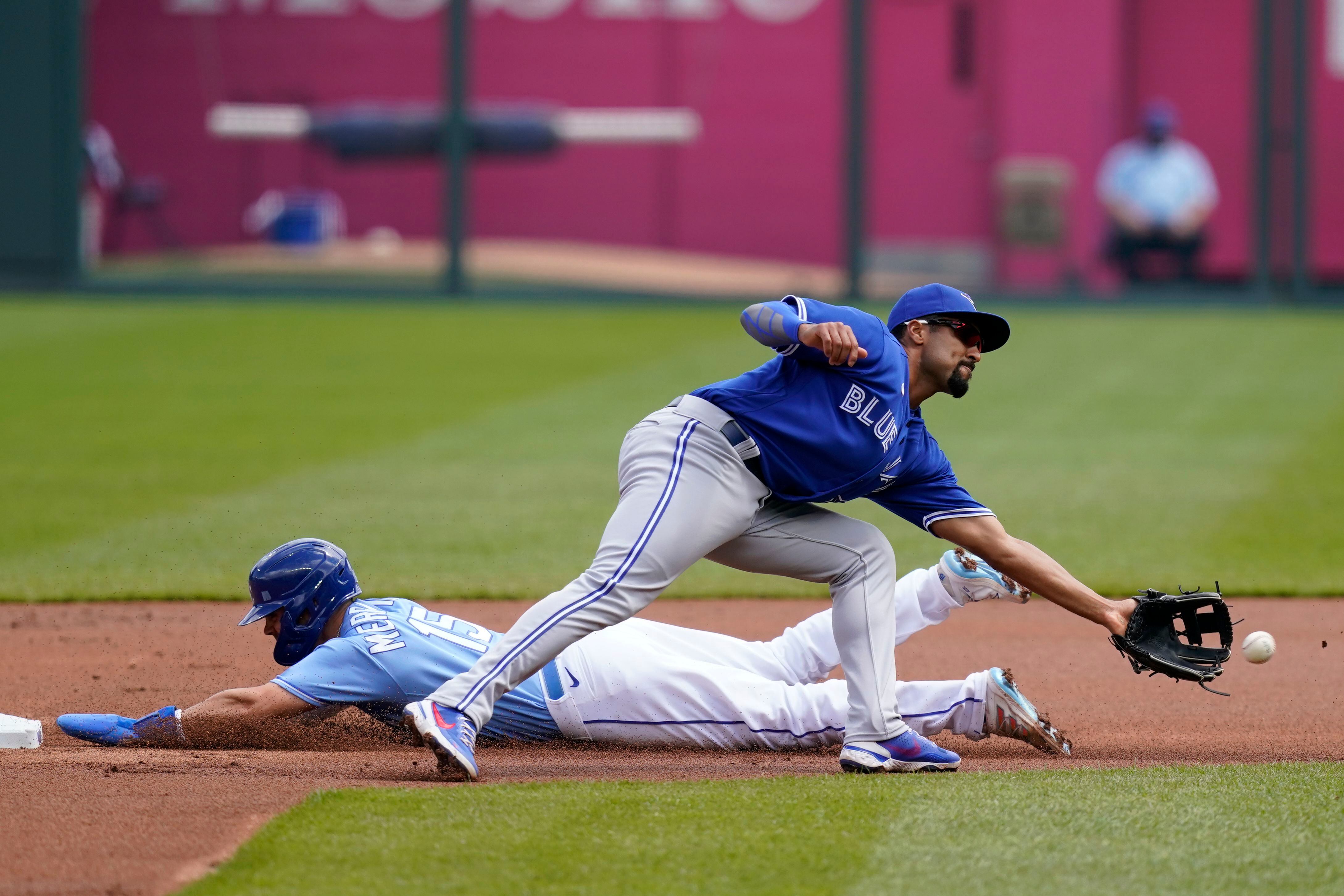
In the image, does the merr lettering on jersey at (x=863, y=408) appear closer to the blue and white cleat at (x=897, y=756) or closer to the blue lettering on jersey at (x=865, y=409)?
the blue lettering on jersey at (x=865, y=409)

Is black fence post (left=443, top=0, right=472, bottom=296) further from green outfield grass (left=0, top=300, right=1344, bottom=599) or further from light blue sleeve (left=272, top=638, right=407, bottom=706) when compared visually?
light blue sleeve (left=272, top=638, right=407, bottom=706)

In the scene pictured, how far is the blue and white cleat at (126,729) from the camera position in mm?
4750

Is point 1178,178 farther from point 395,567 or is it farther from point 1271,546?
point 395,567

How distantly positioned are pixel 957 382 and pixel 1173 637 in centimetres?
91

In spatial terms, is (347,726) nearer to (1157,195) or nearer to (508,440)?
(508,440)

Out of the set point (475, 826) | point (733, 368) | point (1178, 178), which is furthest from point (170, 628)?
point (1178, 178)

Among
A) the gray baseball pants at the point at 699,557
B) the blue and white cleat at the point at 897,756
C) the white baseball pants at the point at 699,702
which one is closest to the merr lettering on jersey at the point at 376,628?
the gray baseball pants at the point at 699,557

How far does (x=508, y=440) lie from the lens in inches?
415

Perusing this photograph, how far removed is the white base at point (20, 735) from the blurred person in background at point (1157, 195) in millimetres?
13488

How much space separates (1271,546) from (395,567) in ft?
13.3

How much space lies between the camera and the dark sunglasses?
4.51 m

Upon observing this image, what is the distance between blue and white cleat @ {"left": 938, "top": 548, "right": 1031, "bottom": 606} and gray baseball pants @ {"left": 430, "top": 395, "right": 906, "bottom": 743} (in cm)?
42

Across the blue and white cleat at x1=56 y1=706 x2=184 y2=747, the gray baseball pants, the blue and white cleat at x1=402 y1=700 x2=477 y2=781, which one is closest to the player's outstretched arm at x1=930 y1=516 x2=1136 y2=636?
the gray baseball pants

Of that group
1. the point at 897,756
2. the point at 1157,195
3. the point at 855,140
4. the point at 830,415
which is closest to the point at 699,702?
the point at 897,756
